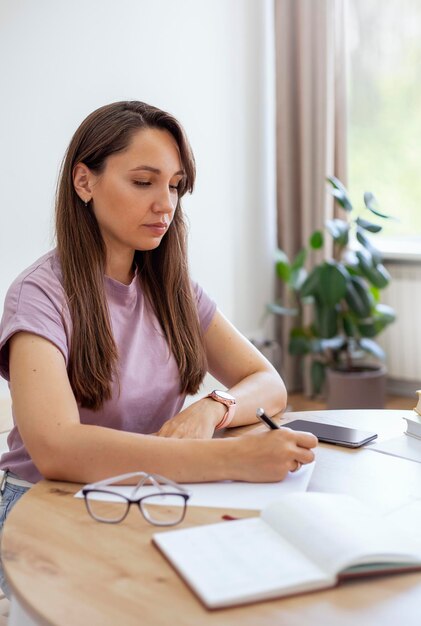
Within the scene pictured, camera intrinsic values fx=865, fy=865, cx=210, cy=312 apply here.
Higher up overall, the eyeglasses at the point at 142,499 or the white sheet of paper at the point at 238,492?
the eyeglasses at the point at 142,499

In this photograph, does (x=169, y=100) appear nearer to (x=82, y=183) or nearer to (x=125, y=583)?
(x=82, y=183)

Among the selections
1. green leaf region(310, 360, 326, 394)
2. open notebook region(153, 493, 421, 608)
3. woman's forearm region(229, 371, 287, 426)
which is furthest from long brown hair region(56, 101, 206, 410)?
green leaf region(310, 360, 326, 394)

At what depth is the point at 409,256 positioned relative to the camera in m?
4.34

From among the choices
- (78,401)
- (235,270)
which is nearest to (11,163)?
(78,401)

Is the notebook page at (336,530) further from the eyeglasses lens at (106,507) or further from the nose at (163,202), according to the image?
the nose at (163,202)

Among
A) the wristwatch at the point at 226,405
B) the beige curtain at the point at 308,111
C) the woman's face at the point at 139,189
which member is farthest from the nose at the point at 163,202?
the beige curtain at the point at 308,111

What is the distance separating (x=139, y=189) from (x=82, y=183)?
0.41 ft

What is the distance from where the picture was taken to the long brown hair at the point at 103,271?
5.14 ft

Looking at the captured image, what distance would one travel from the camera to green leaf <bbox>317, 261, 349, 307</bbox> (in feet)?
12.9

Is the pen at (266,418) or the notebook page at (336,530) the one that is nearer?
the notebook page at (336,530)

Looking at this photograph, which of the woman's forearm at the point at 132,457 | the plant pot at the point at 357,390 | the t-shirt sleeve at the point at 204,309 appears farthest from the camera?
the plant pot at the point at 357,390

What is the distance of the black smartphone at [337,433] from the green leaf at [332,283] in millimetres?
2366

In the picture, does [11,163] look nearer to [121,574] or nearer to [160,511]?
[160,511]

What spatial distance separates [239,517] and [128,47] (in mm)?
2579
